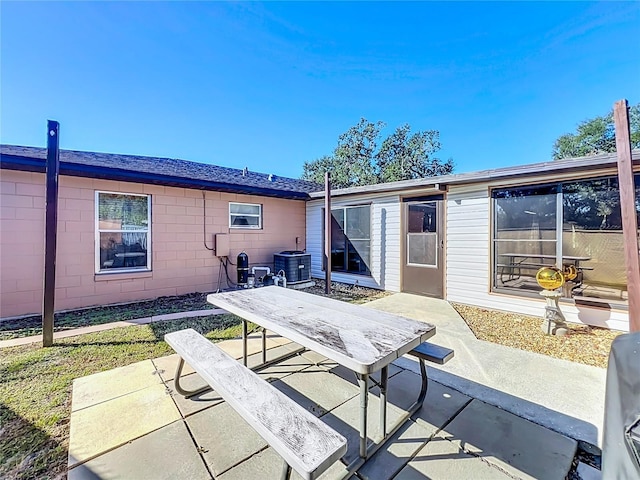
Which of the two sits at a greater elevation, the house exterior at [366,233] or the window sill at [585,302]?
the house exterior at [366,233]

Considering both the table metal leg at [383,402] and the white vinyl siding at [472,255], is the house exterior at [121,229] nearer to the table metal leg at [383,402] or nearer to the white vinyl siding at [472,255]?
the white vinyl siding at [472,255]

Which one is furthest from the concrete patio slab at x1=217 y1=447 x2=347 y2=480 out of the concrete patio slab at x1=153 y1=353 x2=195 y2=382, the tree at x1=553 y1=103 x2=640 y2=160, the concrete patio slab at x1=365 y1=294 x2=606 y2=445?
the tree at x1=553 y1=103 x2=640 y2=160

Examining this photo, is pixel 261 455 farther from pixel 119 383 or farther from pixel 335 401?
pixel 119 383

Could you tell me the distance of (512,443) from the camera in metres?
1.90

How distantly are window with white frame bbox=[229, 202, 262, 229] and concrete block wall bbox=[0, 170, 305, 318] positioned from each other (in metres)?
0.14

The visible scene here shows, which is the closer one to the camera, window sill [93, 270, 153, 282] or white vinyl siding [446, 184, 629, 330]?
white vinyl siding [446, 184, 629, 330]

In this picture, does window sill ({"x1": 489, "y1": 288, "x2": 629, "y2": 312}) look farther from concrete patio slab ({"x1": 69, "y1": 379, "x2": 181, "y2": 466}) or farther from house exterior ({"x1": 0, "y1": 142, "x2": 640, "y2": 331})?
concrete patio slab ({"x1": 69, "y1": 379, "x2": 181, "y2": 466})

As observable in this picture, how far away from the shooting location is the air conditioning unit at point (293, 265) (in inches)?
299

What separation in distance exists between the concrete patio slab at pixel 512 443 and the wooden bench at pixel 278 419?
1.24m

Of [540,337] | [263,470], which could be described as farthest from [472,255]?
[263,470]

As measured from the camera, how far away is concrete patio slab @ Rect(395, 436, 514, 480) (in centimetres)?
163

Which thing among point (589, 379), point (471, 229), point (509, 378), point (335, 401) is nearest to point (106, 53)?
point (335, 401)

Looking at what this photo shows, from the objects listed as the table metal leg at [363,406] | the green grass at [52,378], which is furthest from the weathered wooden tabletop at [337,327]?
the green grass at [52,378]

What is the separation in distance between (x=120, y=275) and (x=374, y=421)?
590 centimetres
